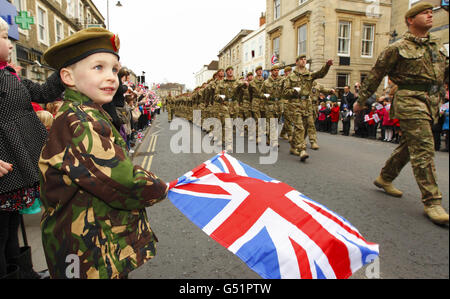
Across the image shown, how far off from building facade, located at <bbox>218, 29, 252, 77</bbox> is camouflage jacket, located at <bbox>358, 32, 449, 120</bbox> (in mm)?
38305

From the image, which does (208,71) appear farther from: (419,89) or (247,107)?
(419,89)

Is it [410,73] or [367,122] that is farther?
[367,122]

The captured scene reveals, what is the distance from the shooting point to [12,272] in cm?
204

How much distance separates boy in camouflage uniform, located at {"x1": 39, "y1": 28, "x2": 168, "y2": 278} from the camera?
1.23 meters

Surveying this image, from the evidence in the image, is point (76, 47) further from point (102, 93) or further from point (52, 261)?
point (52, 261)

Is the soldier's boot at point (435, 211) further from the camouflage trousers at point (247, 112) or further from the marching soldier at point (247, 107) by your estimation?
the camouflage trousers at point (247, 112)

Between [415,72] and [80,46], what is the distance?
3460mm

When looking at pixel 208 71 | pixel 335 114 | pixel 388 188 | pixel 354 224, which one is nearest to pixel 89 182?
pixel 354 224

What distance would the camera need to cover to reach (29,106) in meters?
2.00

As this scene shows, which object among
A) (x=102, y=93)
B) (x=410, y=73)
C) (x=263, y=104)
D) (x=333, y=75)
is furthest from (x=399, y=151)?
(x=333, y=75)

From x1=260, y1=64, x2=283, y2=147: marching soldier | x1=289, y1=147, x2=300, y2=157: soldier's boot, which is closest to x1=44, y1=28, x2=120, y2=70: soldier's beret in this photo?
x1=289, y1=147, x2=300, y2=157: soldier's boot

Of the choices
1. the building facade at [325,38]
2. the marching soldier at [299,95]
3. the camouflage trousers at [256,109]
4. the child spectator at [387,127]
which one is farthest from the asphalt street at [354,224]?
the building facade at [325,38]

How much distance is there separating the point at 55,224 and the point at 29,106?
3.55ft

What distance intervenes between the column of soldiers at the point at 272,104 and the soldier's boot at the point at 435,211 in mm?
3574
